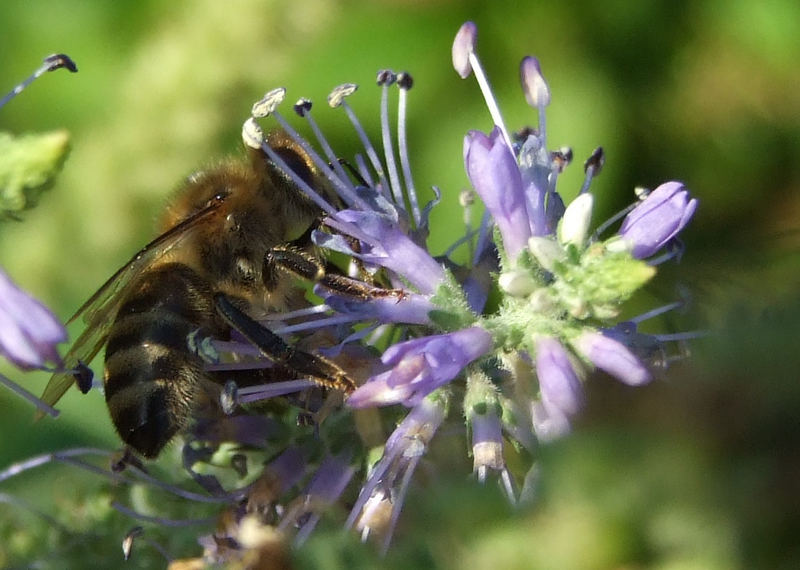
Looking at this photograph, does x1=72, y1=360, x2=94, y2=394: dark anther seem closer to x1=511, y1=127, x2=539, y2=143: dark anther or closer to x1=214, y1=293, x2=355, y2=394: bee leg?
x1=214, y1=293, x2=355, y2=394: bee leg

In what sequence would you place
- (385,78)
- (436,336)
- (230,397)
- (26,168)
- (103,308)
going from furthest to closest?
(385,78), (103,308), (230,397), (436,336), (26,168)

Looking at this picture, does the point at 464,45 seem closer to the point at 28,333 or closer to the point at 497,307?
the point at 497,307

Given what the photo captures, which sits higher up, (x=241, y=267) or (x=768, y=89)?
(x=241, y=267)

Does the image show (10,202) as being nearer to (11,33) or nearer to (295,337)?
(295,337)

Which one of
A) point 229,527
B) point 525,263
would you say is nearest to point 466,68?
point 525,263

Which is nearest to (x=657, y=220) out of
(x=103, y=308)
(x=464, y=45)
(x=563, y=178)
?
(x=464, y=45)

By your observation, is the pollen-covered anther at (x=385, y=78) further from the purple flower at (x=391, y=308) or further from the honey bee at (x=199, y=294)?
the purple flower at (x=391, y=308)
